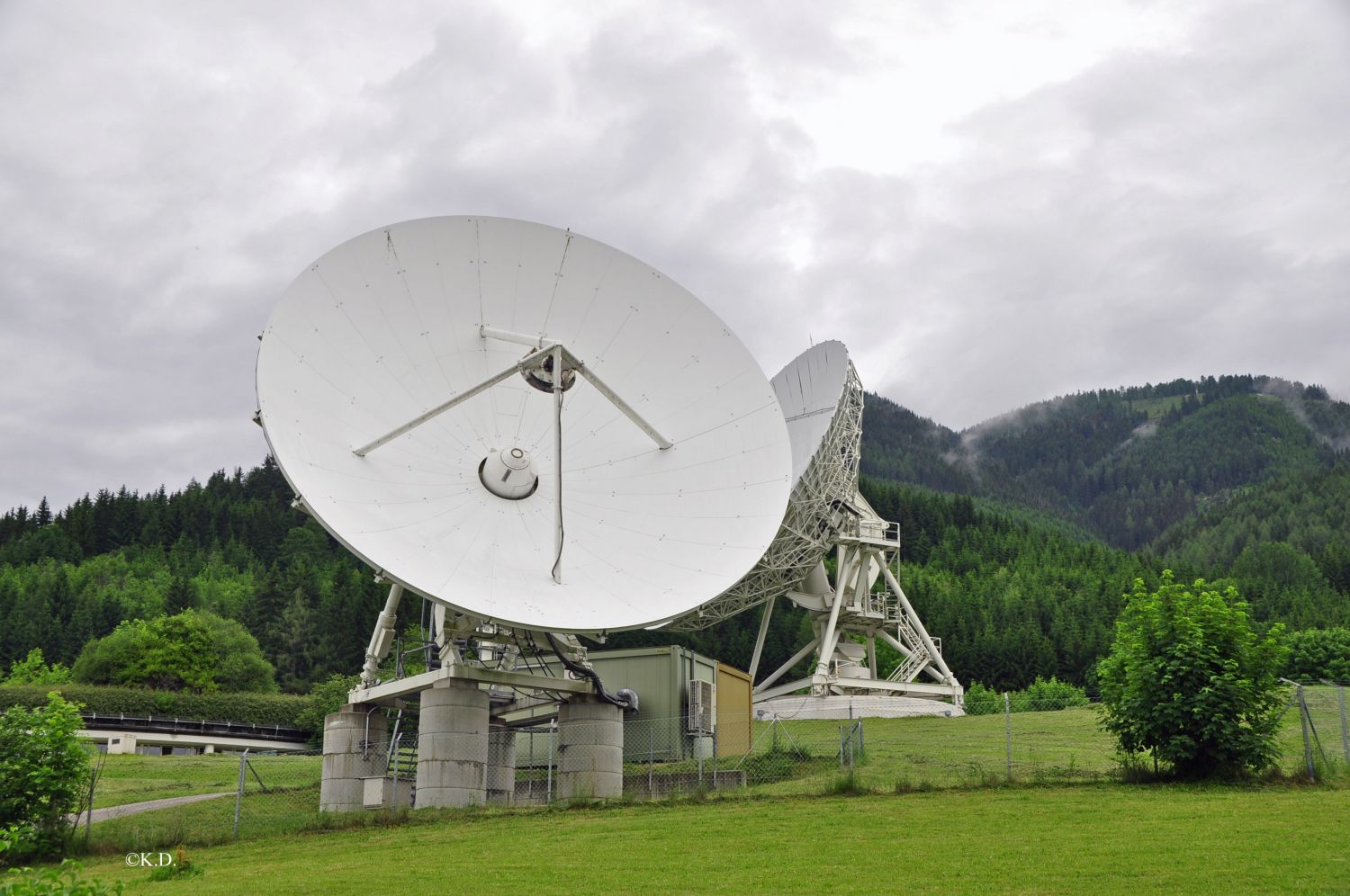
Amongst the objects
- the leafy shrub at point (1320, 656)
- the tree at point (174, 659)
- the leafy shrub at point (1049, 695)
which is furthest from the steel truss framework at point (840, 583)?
the tree at point (174, 659)

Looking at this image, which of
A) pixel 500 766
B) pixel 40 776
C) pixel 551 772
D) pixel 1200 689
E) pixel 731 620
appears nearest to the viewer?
pixel 40 776

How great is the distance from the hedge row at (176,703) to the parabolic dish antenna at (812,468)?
33.8 meters

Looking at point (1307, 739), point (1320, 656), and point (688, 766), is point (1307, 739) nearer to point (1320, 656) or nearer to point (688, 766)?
point (688, 766)

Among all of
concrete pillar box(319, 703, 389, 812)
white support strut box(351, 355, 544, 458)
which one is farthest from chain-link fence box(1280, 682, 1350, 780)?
concrete pillar box(319, 703, 389, 812)

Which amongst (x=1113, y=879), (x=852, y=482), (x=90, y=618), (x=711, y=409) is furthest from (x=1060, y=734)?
(x=90, y=618)

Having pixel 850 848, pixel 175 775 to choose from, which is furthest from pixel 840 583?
pixel 850 848

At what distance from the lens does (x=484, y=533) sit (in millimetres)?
24438

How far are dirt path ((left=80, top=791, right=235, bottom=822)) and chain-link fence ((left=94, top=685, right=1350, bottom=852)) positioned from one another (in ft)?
1.66

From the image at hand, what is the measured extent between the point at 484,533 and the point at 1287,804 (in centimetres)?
1476

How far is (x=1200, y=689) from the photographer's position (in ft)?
74.2

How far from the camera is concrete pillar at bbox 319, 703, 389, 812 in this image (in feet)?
90.7

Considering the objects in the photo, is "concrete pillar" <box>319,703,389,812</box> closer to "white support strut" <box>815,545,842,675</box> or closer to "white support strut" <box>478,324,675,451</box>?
"white support strut" <box>478,324,675,451</box>

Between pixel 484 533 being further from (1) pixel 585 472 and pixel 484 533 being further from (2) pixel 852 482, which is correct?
(2) pixel 852 482

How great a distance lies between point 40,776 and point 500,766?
11008 millimetres
